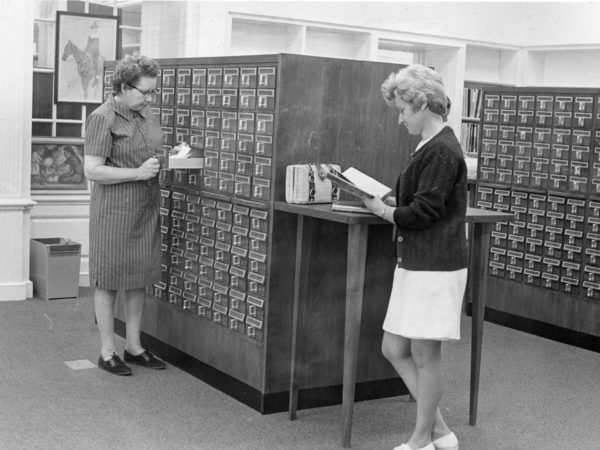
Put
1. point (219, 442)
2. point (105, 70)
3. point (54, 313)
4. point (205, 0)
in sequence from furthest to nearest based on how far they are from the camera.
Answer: point (205, 0)
point (54, 313)
point (105, 70)
point (219, 442)

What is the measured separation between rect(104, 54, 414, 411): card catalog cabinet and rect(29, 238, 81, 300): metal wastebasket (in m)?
1.80

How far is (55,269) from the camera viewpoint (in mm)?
5945

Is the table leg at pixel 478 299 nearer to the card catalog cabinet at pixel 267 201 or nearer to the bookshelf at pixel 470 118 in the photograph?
the card catalog cabinet at pixel 267 201

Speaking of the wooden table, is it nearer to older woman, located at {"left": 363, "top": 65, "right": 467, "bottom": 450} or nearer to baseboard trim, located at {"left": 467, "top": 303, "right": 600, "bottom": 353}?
older woman, located at {"left": 363, "top": 65, "right": 467, "bottom": 450}

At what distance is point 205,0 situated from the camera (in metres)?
Answer: 6.81

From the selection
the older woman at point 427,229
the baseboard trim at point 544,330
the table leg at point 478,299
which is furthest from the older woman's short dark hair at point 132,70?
the baseboard trim at point 544,330

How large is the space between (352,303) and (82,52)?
3.62 m

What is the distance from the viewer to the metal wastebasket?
5.93 meters

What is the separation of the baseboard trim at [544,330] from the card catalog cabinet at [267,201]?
5.61 feet

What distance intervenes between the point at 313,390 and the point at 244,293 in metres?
0.51

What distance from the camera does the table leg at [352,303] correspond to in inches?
134

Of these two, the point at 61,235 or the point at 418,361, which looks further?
the point at 61,235

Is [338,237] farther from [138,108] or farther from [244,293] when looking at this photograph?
[138,108]

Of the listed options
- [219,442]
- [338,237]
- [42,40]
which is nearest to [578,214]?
[338,237]
